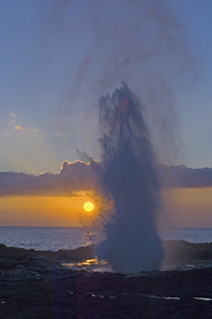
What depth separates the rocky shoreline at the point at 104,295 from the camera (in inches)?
541

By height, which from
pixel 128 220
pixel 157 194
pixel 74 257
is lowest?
pixel 74 257

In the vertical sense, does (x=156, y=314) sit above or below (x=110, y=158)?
below

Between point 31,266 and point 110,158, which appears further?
point 110,158

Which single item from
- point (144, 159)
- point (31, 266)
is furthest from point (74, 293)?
point (144, 159)

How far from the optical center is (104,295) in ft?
55.9

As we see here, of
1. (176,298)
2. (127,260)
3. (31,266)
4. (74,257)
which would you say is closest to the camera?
(176,298)

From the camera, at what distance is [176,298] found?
1579cm

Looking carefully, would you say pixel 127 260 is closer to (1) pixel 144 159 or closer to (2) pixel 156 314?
(1) pixel 144 159

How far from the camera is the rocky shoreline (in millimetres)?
13745

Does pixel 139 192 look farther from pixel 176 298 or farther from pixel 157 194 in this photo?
pixel 176 298

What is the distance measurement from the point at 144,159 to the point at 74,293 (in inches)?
925

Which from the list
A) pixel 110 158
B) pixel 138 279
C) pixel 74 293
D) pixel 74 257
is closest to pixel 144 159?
pixel 110 158

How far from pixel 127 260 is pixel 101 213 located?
6.08 meters

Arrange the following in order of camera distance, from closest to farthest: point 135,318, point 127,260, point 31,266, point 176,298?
point 135,318 → point 176,298 → point 31,266 → point 127,260
